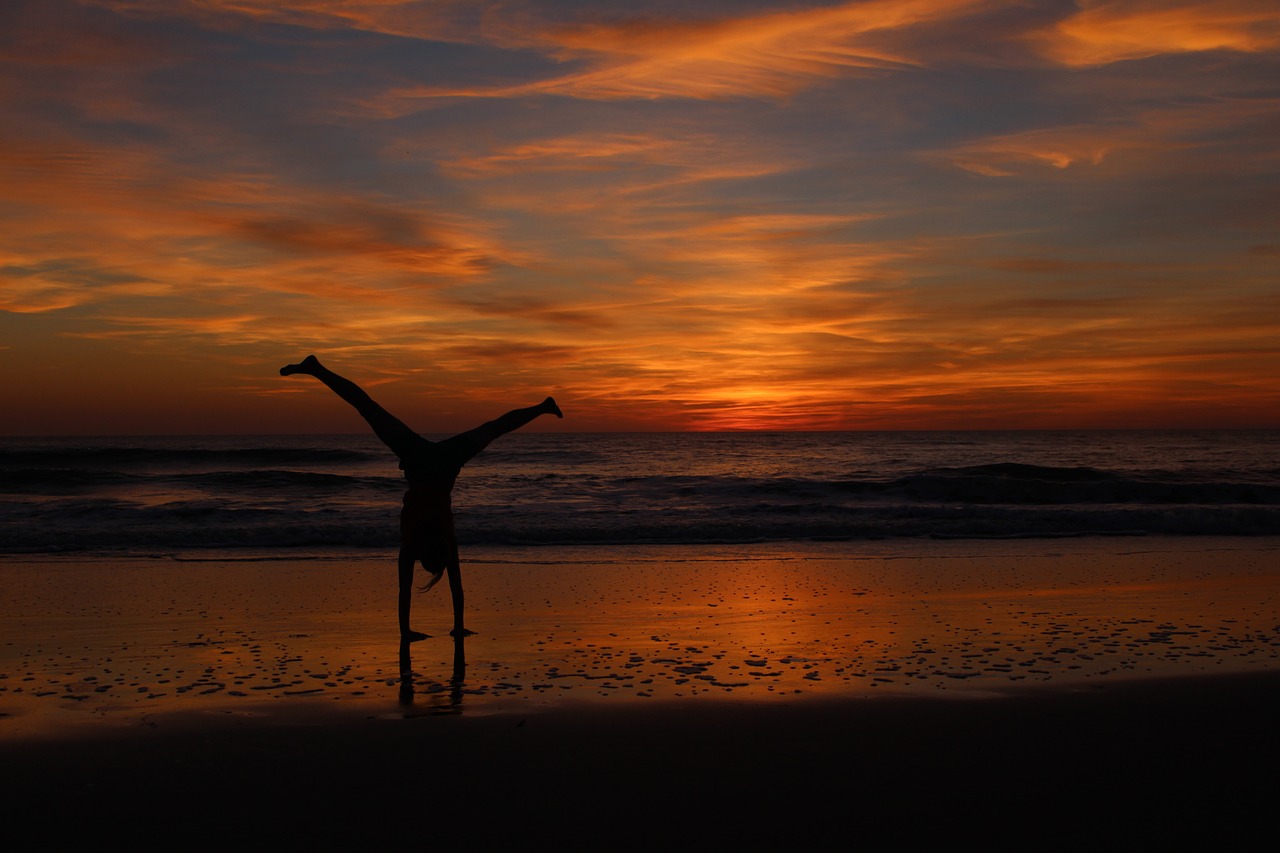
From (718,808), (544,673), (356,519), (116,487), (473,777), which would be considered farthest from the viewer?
(116,487)

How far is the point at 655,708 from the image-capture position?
6164 mm

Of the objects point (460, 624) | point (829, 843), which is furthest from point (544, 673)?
point (829, 843)

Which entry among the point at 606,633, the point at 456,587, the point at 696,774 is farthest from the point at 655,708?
the point at 606,633

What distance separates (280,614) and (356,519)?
516 inches

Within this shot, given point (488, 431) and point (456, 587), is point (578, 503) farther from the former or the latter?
point (488, 431)

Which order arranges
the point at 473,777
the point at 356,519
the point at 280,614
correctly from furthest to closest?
1. the point at 356,519
2. the point at 280,614
3. the point at 473,777

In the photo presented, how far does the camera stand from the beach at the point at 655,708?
459cm

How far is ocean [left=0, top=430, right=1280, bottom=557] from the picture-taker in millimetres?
19312

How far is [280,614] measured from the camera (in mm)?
9875

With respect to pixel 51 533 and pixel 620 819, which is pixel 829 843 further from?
A: pixel 51 533

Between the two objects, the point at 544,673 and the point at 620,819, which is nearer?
the point at 620,819

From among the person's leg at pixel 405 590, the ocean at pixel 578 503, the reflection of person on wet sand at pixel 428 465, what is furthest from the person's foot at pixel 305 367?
the ocean at pixel 578 503

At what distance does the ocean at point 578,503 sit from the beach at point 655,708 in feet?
25.5

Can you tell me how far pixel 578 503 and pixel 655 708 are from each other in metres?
22.4
